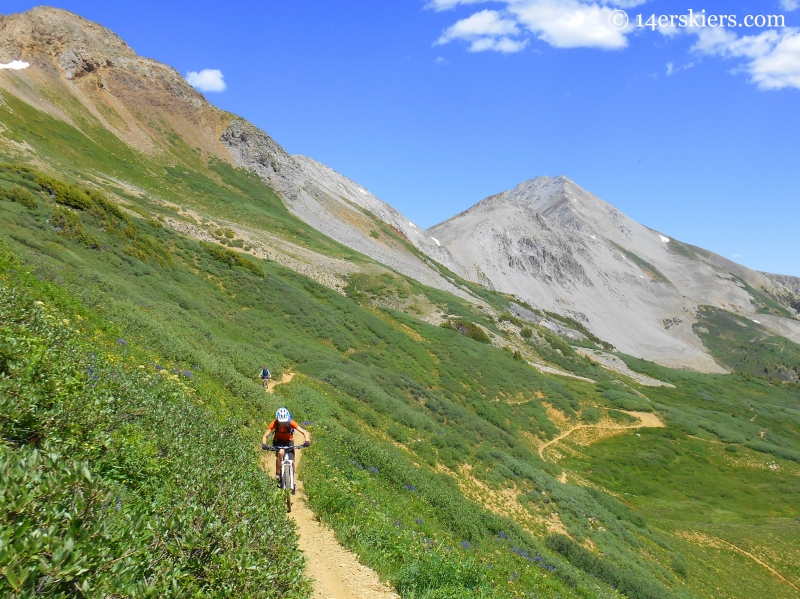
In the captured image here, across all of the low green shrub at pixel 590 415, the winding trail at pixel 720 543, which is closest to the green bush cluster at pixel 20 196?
the winding trail at pixel 720 543

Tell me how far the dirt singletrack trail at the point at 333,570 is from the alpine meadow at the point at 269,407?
9.5 inches

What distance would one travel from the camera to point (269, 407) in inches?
591

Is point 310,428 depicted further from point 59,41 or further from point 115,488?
point 59,41

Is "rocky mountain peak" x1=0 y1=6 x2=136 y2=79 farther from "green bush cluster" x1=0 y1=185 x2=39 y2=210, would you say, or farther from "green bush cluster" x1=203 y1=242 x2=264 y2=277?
"green bush cluster" x1=0 y1=185 x2=39 y2=210

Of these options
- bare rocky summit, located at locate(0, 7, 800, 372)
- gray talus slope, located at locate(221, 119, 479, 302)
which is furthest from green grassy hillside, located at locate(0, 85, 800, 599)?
gray talus slope, located at locate(221, 119, 479, 302)

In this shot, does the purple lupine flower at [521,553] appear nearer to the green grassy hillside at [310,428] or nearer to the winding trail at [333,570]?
the green grassy hillside at [310,428]

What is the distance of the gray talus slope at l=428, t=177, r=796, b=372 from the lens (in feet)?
406

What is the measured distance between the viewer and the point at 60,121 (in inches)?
2489

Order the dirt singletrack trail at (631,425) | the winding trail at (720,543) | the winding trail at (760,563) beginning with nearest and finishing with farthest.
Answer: the winding trail at (760,563)
the winding trail at (720,543)
the dirt singletrack trail at (631,425)

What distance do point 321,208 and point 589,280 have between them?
90.1 meters

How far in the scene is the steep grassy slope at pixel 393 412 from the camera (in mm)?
11477

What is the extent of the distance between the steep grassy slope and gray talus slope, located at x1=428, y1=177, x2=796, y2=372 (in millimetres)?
76285

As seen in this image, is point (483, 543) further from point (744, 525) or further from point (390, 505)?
point (744, 525)

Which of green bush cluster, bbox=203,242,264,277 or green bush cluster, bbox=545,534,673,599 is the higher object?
green bush cluster, bbox=203,242,264,277
